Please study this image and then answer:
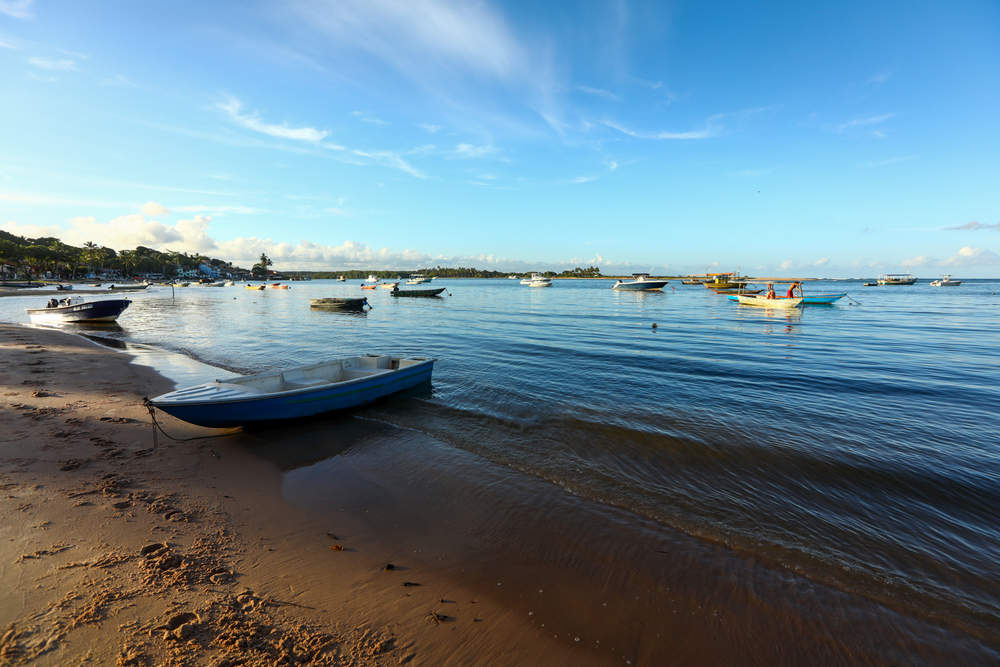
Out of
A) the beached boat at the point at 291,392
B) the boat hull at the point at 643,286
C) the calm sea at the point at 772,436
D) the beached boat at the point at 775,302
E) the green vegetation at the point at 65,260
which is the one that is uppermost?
the green vegetation at the point at 65,260

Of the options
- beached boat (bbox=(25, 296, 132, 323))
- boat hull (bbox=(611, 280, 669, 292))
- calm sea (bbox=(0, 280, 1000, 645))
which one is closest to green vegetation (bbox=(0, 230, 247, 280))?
beached boat (bbox=(25, 296, 132, 323))

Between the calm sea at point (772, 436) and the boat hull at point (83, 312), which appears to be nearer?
the calm sea at point (772, 436)

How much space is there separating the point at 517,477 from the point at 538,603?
346cm

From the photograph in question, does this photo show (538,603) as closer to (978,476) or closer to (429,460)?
(429,460)

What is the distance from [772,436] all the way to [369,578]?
10.3m

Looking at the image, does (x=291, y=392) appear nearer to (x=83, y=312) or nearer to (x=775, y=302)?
(x=83, y=312)

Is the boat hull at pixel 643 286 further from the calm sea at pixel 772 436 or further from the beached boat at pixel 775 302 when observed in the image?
the calm sea at pixel 772 436

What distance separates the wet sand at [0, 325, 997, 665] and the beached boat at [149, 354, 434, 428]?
1.11 metres

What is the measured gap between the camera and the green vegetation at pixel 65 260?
337ft

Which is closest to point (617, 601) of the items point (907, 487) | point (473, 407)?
point (907, 487)

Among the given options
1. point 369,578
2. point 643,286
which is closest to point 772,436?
point 369,578

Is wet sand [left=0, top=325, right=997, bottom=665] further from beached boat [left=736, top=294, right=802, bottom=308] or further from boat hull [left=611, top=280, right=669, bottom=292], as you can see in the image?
boat hull [left=611, top=280, right=669, bottom=292]

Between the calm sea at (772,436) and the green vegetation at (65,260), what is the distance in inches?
5195

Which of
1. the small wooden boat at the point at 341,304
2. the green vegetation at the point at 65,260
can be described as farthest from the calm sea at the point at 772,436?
the green vegetation at the point at 65,260
